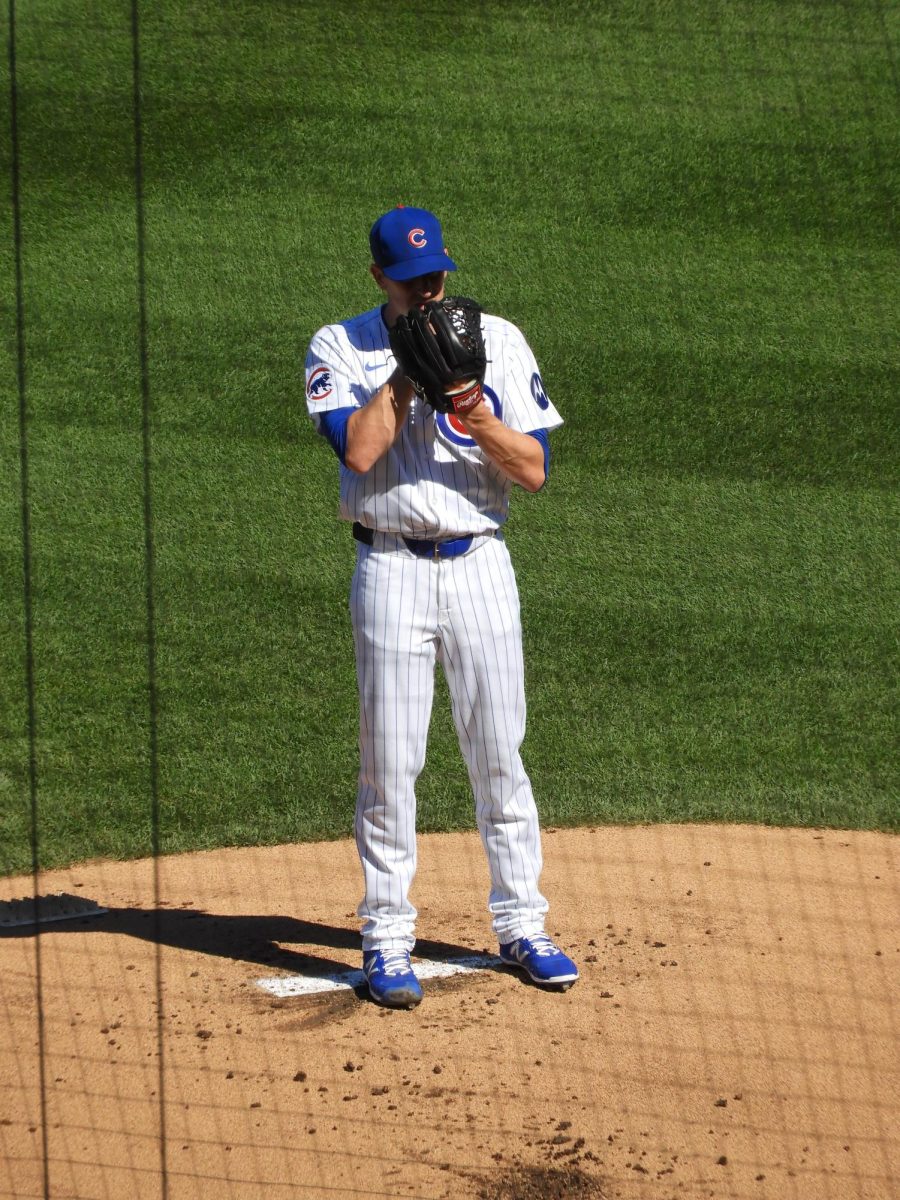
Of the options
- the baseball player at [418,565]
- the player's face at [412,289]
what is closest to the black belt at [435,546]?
the baseball player at [418,565]

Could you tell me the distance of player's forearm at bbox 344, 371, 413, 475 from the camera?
316cm

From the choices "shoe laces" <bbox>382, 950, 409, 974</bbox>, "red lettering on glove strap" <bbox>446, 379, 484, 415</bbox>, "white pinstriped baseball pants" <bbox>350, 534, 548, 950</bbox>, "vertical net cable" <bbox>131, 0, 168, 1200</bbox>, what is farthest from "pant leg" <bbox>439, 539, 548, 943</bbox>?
"vertical net cable" <bbox>131, 0, 168, 1200</bbox>

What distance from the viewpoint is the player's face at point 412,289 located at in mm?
3305

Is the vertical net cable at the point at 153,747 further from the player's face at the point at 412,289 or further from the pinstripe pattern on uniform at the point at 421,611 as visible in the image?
the player's face at the point at 412,289

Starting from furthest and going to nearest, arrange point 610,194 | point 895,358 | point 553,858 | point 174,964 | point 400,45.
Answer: point 400,45
point 610,194
point 895,358
point 553,858
point 174,964

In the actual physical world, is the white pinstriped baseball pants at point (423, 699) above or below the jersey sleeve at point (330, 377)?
below

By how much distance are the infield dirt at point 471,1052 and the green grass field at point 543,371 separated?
1.02 m

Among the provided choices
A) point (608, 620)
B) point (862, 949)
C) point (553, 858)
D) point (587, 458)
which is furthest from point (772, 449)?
point (862, 949)

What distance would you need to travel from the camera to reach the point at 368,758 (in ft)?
11.3

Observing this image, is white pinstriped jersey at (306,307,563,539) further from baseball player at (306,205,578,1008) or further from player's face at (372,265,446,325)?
player's face at (372,265,446,325)

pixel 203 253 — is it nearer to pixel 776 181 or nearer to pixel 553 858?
pixel 776 181

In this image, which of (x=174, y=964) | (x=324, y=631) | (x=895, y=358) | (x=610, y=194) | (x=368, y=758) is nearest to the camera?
(x=368, y=758)

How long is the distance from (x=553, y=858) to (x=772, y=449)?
3648mm

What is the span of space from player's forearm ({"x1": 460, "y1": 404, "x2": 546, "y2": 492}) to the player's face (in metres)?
0.34
